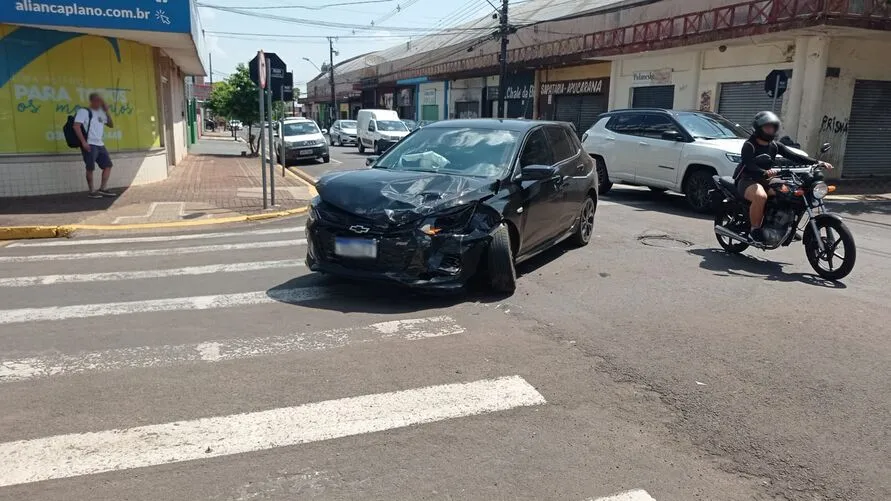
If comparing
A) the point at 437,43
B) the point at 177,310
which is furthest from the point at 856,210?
the point at 437,43

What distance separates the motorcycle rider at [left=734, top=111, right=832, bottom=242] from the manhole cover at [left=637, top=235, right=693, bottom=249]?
3.79 ft

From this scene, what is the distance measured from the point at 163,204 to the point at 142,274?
5.54m

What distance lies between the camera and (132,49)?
13.8m

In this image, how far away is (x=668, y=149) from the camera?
12344 millimetres

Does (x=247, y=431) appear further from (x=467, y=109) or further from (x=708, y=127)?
(x=467, y=109)

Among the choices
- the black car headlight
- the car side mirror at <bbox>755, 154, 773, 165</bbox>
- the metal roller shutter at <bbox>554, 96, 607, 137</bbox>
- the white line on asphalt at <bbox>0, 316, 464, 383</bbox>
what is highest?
the metal roller shutter at <bbox>554, 96, 607, 137</bbox>

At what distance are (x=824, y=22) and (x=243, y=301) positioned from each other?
1689cm

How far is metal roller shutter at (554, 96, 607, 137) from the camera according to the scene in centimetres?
3066

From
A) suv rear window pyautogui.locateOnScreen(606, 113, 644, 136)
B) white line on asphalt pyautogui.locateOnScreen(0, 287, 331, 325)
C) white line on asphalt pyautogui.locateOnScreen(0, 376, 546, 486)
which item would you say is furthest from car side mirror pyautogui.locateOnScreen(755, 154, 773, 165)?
suv rear window pyautogui.locateOnScreen(606, 113, 644, 136)

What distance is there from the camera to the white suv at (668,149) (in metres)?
11.7

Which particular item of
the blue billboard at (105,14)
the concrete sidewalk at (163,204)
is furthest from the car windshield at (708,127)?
the blue billboard at (105,14)

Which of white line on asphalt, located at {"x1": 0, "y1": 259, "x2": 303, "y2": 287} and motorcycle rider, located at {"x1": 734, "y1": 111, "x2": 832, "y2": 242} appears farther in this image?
motorcycle rider, located at {"x1": 734, "y1": 111, "x2": 832, "y2": 242}

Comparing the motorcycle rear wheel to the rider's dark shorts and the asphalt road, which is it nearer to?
the rider's dark shorts

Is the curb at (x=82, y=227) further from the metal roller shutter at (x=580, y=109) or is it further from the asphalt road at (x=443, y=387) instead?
the metal roller shutter at (x=580, y=109)
